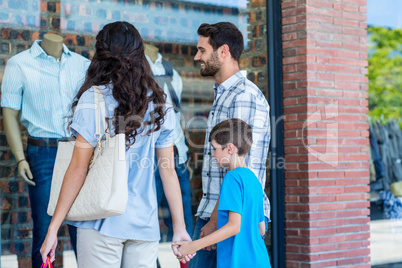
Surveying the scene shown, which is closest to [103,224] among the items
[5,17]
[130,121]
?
[130,121]

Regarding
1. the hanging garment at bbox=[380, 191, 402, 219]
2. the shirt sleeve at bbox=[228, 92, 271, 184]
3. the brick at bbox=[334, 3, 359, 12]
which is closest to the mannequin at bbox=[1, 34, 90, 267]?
the shirt sleeve at bbox=[228, 92, 271, 184]

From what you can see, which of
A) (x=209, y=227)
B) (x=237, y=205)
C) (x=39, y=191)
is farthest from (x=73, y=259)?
(x=237, y=205)

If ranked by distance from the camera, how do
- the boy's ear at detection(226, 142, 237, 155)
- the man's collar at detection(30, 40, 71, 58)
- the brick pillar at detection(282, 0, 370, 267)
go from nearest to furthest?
the boy's ear at detection(226, 142, 237, 155)
the man's collar at detection(30, 40, 71, 58)
the brick pillar at detection(282, 0, 370, 267)

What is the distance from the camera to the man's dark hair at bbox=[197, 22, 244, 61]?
3824 millimetres

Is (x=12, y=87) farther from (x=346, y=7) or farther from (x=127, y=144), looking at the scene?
(x=346, y=7)

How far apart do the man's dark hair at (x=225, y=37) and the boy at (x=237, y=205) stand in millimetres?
733

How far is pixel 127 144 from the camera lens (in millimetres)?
2598

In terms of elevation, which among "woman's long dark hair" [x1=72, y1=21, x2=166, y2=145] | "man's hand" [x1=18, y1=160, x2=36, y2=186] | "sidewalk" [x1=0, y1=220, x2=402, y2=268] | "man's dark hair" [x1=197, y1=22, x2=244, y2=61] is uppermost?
"man's dark hair" [x1=197, y1=22, x2=244, y2=61]

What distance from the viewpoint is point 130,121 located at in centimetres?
259

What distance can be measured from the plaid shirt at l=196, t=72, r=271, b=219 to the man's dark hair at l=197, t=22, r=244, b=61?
0.21 meters

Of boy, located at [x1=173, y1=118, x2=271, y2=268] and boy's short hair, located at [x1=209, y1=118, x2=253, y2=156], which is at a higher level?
boy's short hair, located at [x1=209, y1=118, x2=253, y2=156]

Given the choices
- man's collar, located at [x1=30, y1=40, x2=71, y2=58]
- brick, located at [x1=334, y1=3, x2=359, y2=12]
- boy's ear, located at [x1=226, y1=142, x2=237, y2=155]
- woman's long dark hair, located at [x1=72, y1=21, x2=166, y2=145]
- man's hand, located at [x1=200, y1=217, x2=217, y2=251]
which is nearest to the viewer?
woman's long dark hair, located at [x1=72, y1=21, x2=166, y2=145]

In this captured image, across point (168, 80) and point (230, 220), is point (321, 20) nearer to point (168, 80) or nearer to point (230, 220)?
point (168, 80)

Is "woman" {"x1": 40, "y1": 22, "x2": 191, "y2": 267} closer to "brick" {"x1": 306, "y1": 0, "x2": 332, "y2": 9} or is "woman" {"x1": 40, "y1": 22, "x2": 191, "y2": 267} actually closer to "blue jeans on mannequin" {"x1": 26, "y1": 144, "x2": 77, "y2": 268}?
"blue jeans on mannequin" {"x1": 26, "y1": 144, "x2": 77, "y2": 268}
